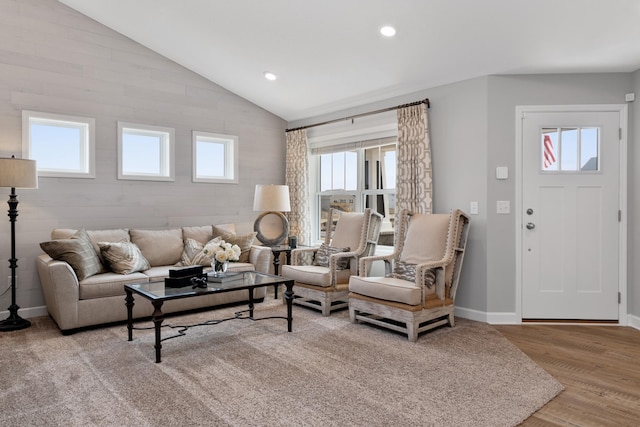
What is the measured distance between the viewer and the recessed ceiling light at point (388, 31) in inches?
146

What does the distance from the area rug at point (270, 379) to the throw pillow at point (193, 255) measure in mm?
1024

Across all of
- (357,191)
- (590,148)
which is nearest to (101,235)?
(357,191)

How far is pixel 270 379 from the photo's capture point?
9.02 feet

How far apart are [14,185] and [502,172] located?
15.1ft

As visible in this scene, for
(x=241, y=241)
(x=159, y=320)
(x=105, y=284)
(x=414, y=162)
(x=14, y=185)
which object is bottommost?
(x=159, y=320)

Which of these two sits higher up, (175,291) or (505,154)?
(505,154)

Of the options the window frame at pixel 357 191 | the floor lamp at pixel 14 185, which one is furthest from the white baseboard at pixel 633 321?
the floor lamp at pixel 14 185

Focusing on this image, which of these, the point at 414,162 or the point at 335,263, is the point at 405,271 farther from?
the point at 414,162

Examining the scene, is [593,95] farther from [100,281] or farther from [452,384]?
[100,281]

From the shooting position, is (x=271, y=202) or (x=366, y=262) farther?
(x=271, y=202)

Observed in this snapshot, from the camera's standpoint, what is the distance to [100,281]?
3.86 m

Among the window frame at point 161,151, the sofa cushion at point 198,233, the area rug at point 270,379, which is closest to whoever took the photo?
the area rug at point 270,379

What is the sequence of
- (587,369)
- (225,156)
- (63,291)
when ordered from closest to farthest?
(587,369) < (63,291) < (225,156)

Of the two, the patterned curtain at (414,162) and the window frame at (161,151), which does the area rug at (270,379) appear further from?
the window frame at (161,151)
